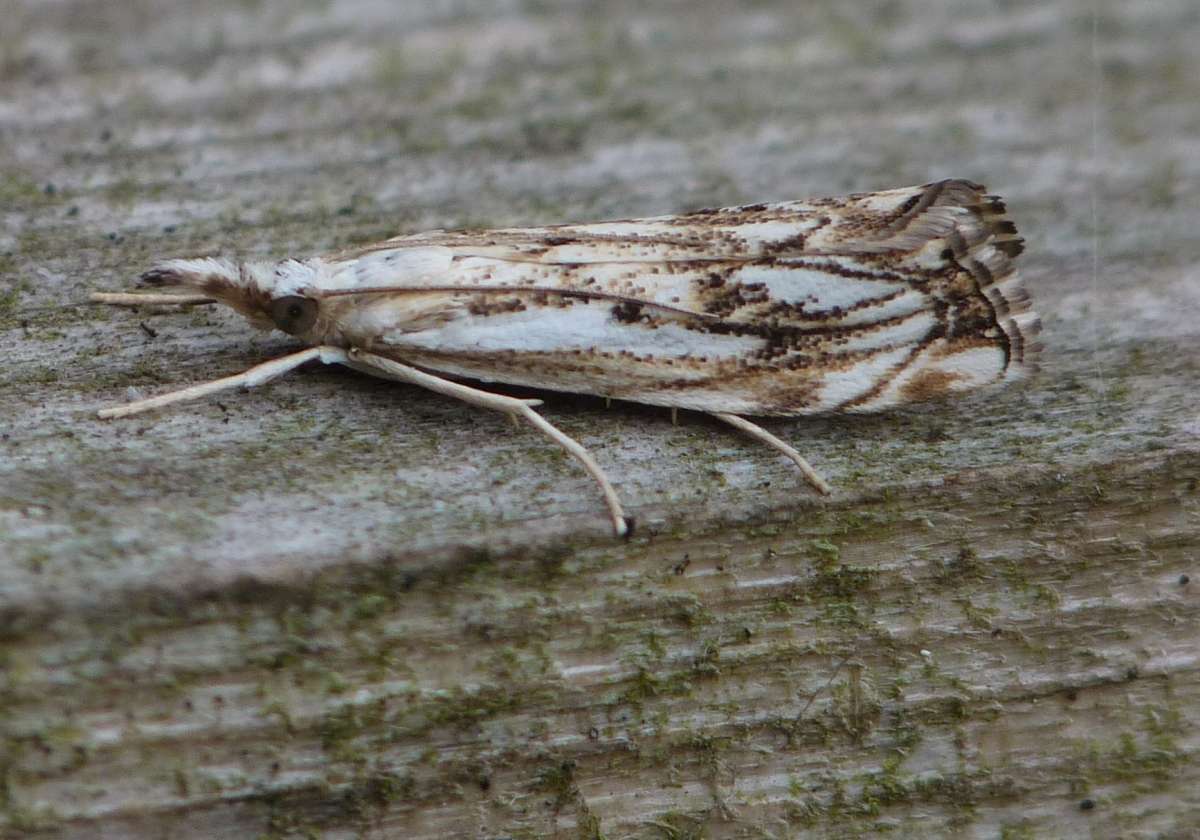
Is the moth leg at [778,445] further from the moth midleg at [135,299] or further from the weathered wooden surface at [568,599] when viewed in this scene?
the moth midleg at [135,299]

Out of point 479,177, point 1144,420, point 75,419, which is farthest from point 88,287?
point 1144,420

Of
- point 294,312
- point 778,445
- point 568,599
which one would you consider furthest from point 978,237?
point 294,312

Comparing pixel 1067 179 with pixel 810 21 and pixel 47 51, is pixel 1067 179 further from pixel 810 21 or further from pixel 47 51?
pixel 47 51

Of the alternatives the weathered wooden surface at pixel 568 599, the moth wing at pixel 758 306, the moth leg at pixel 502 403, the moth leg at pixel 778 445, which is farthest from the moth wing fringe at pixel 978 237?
the moth leg at pixel 502 403

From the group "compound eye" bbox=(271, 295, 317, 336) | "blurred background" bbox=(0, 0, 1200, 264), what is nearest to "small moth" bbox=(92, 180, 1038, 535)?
"compound eye" bbox=(271, 295, 317, 336)

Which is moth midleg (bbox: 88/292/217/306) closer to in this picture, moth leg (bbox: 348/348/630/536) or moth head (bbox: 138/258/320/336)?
moth head (bbox: 138/258/320/336)

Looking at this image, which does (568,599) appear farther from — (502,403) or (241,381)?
(241,381)
